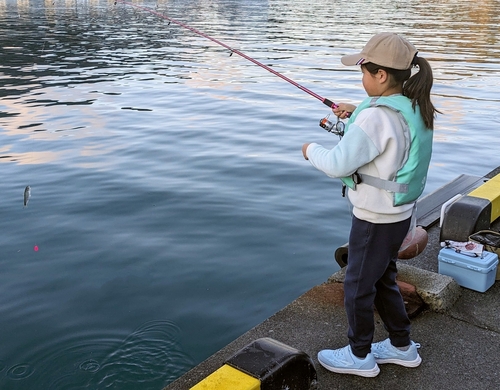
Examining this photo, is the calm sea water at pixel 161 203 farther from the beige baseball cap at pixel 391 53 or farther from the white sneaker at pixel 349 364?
the beige baseball cap at pixel 391 53

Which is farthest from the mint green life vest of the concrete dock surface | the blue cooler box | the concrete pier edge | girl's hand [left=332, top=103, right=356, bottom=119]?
the blue cooler box

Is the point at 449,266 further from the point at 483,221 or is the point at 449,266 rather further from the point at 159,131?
the point at 159,131

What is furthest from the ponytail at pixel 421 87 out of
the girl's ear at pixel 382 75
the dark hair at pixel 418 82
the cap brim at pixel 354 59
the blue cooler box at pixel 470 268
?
the blue cooler box at pixel 470 268

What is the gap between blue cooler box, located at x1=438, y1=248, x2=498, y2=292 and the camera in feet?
15.0

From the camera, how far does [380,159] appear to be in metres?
3.23

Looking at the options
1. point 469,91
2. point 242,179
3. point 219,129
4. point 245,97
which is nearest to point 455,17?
point 469,91

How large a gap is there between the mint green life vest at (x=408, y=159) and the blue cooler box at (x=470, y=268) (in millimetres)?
1530

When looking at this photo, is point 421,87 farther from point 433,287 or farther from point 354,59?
point 433,287

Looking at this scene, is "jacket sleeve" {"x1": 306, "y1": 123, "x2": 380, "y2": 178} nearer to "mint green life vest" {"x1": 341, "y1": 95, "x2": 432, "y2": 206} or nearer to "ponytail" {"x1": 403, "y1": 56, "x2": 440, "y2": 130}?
"mint green life vest" {"x1": 341, "y1": 95, "x2": 432, "y2": 206}

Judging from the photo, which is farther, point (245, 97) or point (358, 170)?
point (245, 97)

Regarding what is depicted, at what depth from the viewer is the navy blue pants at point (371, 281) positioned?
3.34 m

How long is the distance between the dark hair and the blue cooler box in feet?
5.63

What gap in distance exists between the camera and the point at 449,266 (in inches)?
187

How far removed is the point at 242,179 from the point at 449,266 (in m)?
4.57
